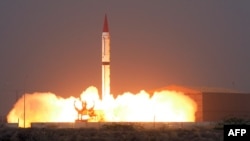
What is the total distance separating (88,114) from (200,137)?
2779 centimetres

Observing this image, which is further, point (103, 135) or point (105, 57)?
point (105, 57)

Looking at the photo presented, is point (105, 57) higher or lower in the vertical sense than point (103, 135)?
higher

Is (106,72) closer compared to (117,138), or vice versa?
(117,138)

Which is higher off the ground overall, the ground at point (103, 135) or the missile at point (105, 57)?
the missile at point (105, 57)

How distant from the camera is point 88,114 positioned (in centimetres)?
9238

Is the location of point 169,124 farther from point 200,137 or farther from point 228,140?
point 228,140

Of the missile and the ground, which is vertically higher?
the missile

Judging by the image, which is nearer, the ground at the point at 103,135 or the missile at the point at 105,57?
the ground at the point at 103,135

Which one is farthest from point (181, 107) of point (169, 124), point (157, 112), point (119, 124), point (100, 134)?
point (100, 134)

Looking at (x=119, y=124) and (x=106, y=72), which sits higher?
(x=106, y=72)

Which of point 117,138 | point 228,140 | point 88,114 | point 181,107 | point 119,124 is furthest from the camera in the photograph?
point 181,107

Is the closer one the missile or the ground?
the ground

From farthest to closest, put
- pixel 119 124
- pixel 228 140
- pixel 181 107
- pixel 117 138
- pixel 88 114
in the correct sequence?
pixel 181 107, pixel 88 114, pixel 119 124, pixel 117 138, pixel 228 140

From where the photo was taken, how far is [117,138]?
2584 inches
